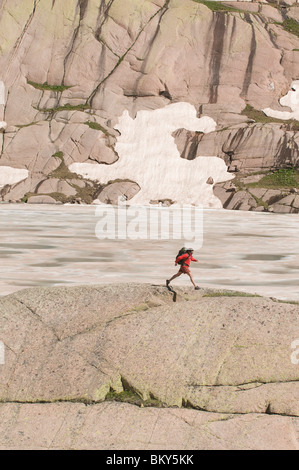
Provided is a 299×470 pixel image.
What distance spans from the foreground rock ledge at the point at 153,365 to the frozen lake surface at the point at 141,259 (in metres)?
6.18

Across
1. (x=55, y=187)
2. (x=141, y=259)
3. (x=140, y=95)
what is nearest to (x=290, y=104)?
(x=140, y=95)

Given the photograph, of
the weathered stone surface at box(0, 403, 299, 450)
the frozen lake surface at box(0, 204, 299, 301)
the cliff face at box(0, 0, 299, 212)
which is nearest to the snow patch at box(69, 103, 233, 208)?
the cliff face at box(0, 0, 299, 212)

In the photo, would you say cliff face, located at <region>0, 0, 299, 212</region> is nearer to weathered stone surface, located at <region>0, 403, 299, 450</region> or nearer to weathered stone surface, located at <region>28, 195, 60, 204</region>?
weathered stone surface, located at <region>28, 195, 60, 204</region>

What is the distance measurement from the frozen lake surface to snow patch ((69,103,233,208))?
2643 cm

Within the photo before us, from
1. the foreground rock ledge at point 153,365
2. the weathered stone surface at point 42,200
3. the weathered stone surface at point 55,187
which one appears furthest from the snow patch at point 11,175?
the foreground rock ledge at point 153,365

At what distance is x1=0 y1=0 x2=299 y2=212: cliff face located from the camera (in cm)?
6275

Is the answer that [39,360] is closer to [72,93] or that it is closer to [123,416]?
[123,416]

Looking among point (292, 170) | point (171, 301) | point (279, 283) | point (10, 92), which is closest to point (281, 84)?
point (292, 170)

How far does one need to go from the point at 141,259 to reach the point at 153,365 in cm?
1342

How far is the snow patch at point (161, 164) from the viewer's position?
60.5 m

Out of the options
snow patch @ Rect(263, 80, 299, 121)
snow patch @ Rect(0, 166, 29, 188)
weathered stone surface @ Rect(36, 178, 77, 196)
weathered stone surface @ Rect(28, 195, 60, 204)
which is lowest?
weathered stone surface @ Rect(28, 195, 60, 204)

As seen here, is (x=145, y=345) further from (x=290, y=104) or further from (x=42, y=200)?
(x=290, y=104)

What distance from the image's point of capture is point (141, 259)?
21.3 metres

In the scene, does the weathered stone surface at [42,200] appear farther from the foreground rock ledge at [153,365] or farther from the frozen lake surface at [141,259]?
the foreground rock ledge at [153,365]
